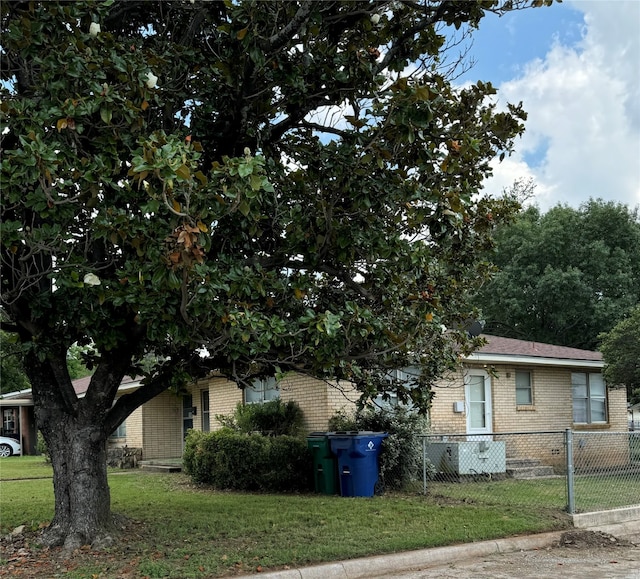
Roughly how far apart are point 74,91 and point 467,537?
6.88 m

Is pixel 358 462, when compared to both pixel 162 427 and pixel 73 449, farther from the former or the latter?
pixel 162 427

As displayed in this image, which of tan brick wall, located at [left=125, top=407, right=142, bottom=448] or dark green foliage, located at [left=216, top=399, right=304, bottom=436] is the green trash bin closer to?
dark green foliage, located at [left=216, top=399, right=304, bottom=436]

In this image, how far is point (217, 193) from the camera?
240 inches

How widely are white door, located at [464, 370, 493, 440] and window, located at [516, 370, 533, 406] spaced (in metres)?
1.11

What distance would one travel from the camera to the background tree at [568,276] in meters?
33.1

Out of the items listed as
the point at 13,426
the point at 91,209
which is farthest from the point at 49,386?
the point at 13,426

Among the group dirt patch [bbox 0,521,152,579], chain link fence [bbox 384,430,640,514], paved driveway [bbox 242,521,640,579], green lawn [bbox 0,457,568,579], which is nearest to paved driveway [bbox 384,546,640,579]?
paved driveway [bbox 242,521,640,579]

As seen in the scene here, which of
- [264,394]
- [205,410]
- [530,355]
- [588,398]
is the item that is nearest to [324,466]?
[264,394]

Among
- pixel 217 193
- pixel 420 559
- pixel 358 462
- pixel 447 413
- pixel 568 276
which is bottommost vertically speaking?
pixel 420 559

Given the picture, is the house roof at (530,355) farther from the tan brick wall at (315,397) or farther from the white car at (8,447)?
the white car at (8,447)

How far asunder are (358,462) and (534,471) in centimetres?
596

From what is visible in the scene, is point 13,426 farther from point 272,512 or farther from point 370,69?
point 370,69

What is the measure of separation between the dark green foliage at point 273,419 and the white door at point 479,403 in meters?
4.59

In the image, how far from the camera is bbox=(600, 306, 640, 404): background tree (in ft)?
56.6
